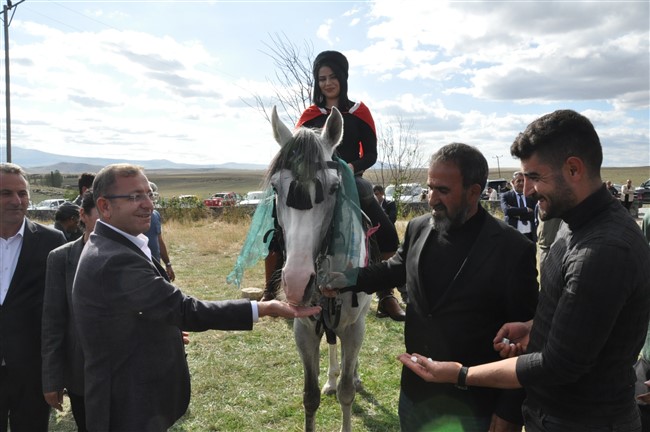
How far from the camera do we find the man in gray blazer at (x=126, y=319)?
2.06 m

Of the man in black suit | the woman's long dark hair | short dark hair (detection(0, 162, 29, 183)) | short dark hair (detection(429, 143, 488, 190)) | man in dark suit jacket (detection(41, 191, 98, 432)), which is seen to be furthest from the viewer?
the man in black suit

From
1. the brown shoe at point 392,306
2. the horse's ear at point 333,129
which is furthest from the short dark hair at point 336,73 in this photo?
the brown shoe at point 392,306

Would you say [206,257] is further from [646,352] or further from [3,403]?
[646,352]

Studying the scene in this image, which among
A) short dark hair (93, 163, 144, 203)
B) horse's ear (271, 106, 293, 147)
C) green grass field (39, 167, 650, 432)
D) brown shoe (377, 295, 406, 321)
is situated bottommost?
green grass field (39, 167, 650, 432)

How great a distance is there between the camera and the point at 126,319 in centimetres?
210

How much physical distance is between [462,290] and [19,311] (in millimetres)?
3048

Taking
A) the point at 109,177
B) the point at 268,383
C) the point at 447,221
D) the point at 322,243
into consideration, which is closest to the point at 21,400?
the point at 109,177

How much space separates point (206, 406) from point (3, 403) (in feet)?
7.20

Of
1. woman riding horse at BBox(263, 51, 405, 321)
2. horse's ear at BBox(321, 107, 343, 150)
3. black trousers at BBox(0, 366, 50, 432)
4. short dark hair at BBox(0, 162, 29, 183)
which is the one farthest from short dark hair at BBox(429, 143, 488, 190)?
black trousers at BBox(0, 366, 50, 432)

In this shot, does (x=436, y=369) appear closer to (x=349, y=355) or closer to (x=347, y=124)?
(x=349, y=355)

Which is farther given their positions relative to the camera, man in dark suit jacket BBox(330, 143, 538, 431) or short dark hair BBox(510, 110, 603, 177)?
man in dark suit jacket BBox(330, 143, 538, 431)

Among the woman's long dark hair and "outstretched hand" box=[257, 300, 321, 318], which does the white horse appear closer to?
"outstretched hand" box=[257, 300, 321, 318]

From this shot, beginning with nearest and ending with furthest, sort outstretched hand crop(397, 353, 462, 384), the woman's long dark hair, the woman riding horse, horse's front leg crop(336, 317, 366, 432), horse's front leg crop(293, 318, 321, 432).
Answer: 1. outstretched hand crop(397, 353, 462, 384)
2. horse's front leg crop(293, 318, 321, 432)
3. horse's front leg crop(336, 317, 366, 432)
4. the woman riding horse
5. the woman's long dark hair

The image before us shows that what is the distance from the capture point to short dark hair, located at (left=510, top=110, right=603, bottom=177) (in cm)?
171
